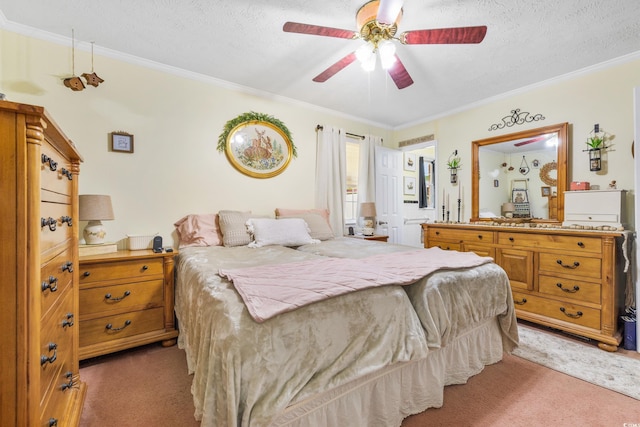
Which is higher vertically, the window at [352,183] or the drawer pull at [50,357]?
the window at [352,183]

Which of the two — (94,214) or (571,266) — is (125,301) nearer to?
(94,214)

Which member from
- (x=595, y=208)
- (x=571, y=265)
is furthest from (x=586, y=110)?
(x=571, y=265)

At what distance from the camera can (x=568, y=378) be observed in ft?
5.91

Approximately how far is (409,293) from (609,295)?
194 cm

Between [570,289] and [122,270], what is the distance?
3.65 meters

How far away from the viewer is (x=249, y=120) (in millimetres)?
3213

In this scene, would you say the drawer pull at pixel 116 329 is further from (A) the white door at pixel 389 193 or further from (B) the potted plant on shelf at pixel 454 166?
(B) the potted plant on shelf at pixel 454 166

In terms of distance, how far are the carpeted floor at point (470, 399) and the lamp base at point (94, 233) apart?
91 centimetres

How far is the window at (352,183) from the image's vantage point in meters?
4.27

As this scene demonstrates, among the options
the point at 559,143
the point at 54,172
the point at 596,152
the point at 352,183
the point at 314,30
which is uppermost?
the point at 314,30

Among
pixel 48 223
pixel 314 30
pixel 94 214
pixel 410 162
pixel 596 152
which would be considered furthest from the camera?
pixel 410 162

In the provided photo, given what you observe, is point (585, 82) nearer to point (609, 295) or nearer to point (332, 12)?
point (609, 295)

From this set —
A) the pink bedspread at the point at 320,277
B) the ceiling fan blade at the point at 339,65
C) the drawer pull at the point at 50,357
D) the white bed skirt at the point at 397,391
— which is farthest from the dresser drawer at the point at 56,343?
the ceiling fan blade at the point at 339,65

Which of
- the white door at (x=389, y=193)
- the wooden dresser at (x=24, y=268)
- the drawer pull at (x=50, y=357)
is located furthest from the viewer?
the white door at (x=389, y=193)
